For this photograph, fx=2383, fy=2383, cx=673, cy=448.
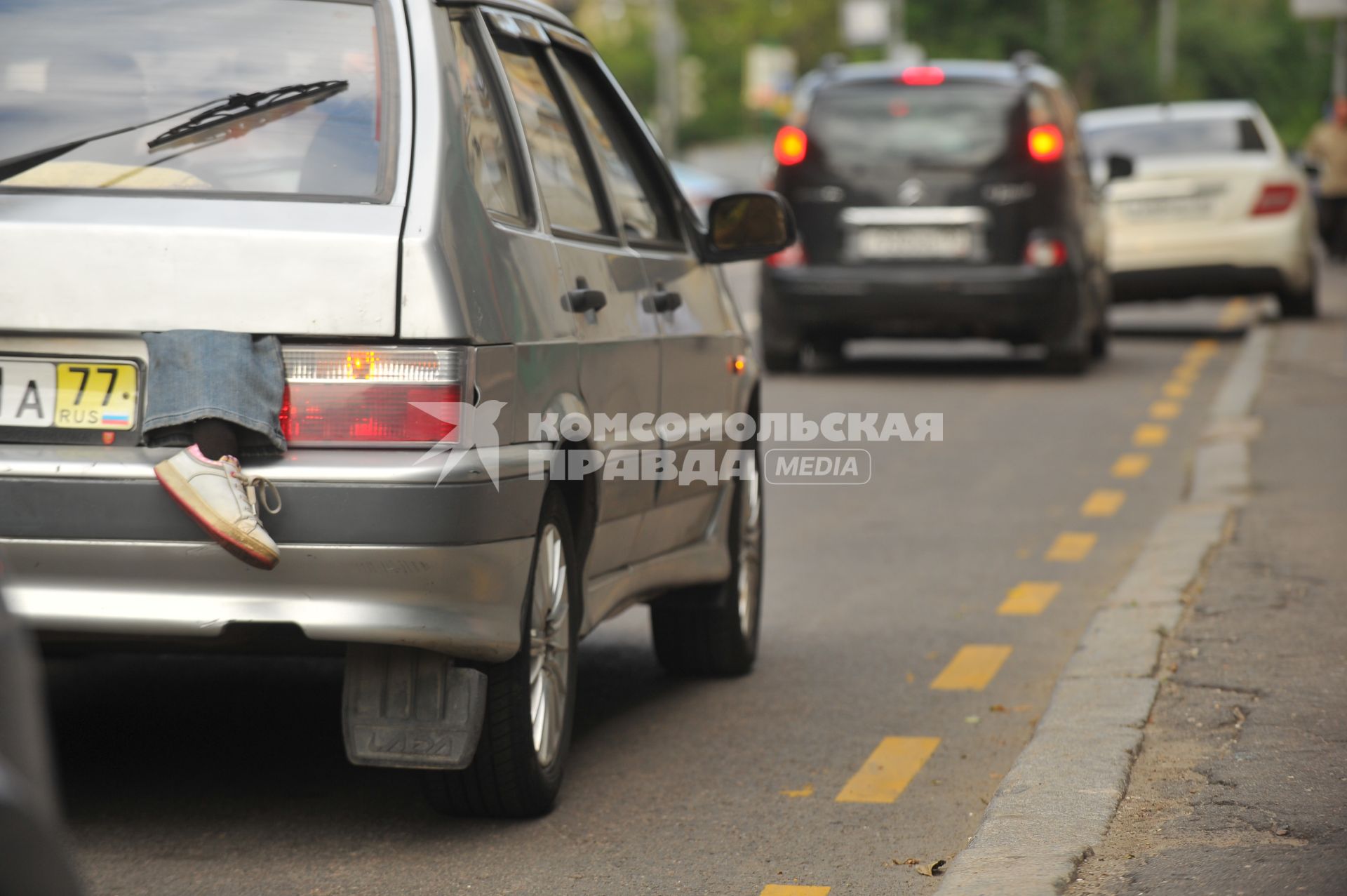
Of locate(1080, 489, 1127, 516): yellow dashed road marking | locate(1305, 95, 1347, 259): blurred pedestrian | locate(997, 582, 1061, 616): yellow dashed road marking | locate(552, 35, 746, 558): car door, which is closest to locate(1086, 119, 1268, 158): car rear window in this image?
locate(1305, 95, 1347, 259): blurred pedestrian

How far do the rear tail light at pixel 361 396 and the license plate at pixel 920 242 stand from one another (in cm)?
1147

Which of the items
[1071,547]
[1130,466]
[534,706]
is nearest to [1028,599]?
[1071,547]

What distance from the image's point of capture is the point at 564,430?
16.3ft

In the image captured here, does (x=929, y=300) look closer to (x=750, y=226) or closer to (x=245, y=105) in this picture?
(x=750, y=226)

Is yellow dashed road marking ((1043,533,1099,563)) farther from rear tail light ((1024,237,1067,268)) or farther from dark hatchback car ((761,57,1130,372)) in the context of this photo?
rear tail light ((1024,237,1067,268))

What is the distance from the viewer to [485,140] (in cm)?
495

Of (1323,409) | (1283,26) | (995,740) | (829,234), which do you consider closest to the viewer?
(995,740)

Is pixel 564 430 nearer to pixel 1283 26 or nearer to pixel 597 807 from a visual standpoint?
pixel 597 807

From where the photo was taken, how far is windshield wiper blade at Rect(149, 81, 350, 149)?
186 inches

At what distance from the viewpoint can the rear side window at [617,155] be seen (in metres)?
5.87

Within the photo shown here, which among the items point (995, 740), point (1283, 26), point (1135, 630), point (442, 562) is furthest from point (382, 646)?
point (1283, 26)

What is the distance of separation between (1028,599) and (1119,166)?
993 centimetres

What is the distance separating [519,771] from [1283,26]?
91585 mm

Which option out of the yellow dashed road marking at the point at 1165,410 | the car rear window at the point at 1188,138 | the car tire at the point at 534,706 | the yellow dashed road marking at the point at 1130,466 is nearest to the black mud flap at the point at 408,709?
the car tire at the point at 534,706
